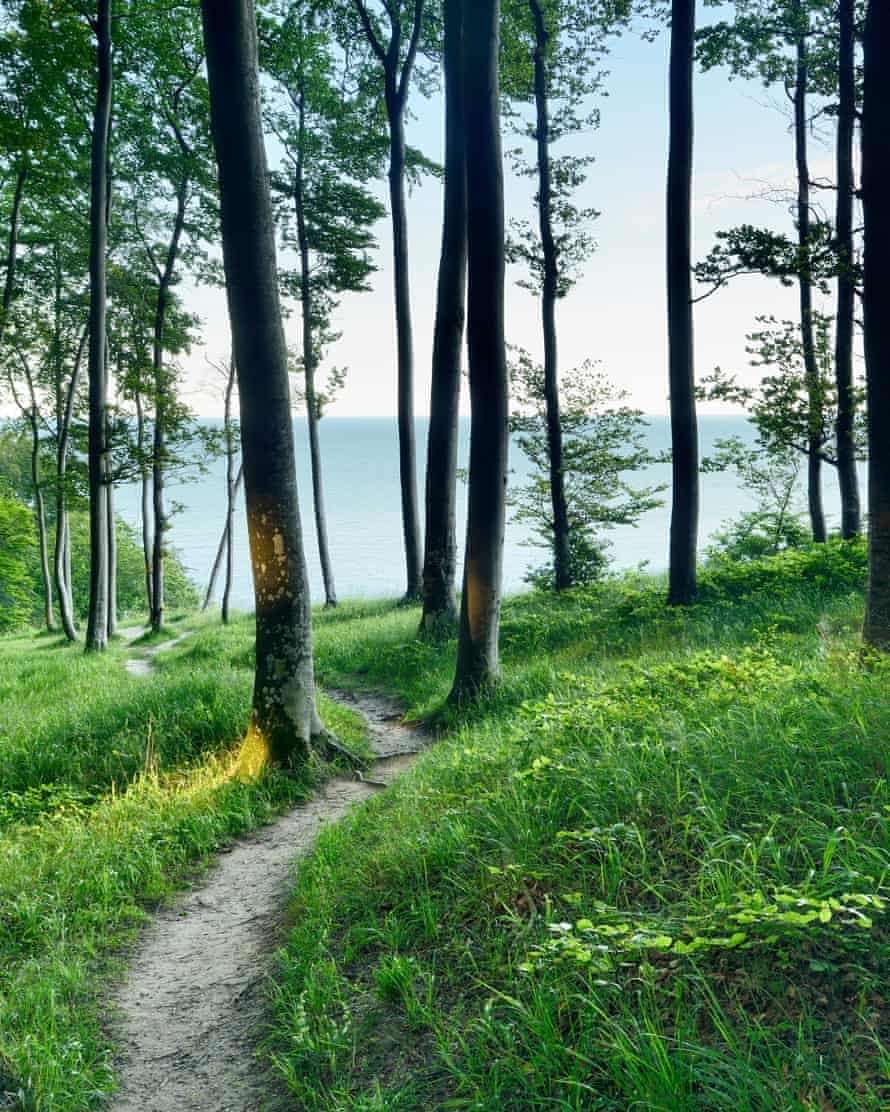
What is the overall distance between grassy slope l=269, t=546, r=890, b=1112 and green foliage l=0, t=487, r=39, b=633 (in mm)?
23835

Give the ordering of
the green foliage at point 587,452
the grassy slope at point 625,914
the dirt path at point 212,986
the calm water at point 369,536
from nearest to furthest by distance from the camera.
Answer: the grassy slope at point 625,914 → the dirt path at point 212,986 → the green foliage at point 587,452 → the calm water at point 369,536

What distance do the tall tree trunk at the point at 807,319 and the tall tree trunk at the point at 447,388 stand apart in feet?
21.9

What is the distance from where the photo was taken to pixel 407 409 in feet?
54.5

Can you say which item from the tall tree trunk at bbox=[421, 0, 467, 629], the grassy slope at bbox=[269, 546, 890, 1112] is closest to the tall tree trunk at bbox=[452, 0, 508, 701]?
the grassy slope at bbox=[269, 546, 890, 1112]

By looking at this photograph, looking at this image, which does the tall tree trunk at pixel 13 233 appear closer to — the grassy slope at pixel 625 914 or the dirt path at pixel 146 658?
the dirt path at pixel 146 658

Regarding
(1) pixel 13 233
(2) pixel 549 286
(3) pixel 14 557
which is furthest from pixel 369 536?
(2) pixel 549 286

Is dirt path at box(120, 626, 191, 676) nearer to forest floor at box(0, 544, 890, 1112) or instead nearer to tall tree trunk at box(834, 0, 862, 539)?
forest floor at box(0, 544, 890, 1112)

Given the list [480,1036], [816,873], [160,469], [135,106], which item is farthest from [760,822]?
[135,106]

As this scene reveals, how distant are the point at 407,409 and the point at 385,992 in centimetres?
1446

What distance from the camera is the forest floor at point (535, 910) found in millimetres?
2371

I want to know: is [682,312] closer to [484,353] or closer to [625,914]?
[484,353]

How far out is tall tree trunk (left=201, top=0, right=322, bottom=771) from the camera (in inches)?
259

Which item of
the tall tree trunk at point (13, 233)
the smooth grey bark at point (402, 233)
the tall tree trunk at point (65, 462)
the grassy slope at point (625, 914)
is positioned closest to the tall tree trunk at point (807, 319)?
the smooth grey bark at point (402, 233)

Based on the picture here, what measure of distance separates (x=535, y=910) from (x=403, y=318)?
1502 centimetres
